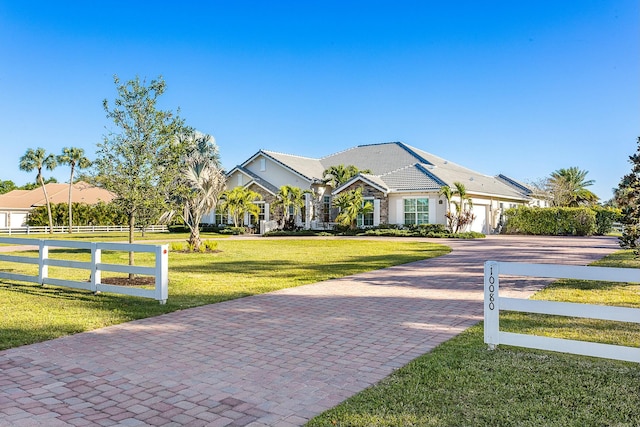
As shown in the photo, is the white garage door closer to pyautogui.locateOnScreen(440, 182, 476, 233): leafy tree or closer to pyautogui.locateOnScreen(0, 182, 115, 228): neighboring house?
pyautogui.locateOnScreen(440, 182, 476, 233): leafy tree

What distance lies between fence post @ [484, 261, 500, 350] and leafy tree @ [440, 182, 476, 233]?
81.6 ft

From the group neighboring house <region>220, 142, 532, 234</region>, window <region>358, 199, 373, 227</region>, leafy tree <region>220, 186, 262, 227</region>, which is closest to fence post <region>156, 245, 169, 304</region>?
neighboring house <region>220, 142, 532, 234</region>

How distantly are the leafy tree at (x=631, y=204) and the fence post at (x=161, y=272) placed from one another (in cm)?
1000

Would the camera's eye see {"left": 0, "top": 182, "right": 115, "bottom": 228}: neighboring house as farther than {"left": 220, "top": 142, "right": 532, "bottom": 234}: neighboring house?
Yes

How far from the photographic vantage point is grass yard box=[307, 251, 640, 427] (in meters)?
3.54

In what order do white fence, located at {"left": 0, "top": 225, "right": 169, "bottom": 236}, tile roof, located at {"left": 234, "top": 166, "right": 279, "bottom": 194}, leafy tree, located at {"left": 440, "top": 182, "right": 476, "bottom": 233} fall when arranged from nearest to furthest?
1. leafy tree, located at {"left": 440, "top": 182, "right": 476, "bottom": 233}
2. tile roof, located at {"left": 234, "top": 166, "right": 279, "bottom": 194}
3. white fence, located at {"left": 0, "top": 225, "right": 169, "bottom": 236}

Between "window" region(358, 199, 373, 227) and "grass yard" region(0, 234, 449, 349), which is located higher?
"window" region(358, 199, 373, 227)

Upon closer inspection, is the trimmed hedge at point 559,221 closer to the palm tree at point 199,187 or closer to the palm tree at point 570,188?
the palm tree at point 570,188

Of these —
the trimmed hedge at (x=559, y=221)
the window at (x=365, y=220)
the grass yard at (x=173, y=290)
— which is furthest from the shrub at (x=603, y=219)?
the grass yard at (x=173, y=290)

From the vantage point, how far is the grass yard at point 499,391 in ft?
11.6

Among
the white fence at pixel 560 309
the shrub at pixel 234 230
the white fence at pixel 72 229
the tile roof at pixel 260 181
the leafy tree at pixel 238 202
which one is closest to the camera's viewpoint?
the white fence at pixel 560 309

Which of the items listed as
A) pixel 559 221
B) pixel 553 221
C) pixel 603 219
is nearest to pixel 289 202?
pixel 553 221

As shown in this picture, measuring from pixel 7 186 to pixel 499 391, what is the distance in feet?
290

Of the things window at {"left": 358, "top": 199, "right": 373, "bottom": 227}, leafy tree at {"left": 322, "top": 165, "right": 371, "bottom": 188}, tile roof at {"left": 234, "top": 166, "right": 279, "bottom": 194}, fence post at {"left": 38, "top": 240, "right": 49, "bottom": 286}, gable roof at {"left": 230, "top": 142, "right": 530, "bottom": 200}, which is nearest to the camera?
fence post at {"left": 38, "top": 240, "right": 49, "bottom": 286}
